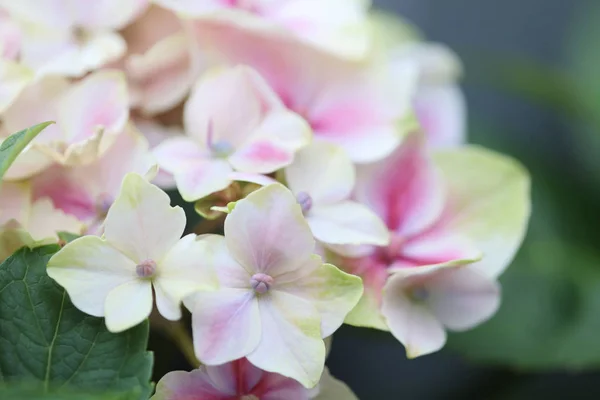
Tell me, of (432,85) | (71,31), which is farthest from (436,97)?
(71,31)

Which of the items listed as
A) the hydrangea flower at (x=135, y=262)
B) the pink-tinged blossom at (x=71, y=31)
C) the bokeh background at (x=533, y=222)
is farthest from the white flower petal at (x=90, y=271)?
the bokeh background at (x=533, y=222)

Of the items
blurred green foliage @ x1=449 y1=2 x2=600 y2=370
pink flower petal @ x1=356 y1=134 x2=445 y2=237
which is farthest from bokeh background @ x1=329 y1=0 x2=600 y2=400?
pink flower petal @ x1=356 y1=134 x2=445 y2=237

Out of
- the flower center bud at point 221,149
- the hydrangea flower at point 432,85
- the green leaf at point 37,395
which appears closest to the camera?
the green leaf at point 37,395

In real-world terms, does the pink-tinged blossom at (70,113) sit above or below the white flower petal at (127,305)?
above

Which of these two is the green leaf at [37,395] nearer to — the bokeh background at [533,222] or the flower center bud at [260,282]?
the flower center bud at [260,282]

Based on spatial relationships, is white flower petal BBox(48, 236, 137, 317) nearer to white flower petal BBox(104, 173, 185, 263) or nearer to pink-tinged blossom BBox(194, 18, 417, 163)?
white flower petal BBox(104, 173, 185, 263)

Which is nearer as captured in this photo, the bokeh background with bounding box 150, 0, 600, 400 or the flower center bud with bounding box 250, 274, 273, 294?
the flower center bud with bounding box 250, 274, 273, 294
